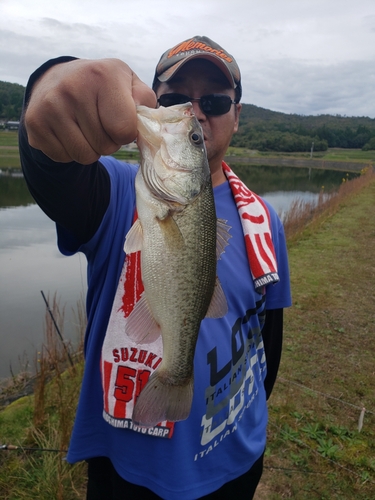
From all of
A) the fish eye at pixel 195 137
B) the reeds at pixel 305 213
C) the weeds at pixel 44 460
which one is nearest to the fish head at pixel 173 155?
the fish eye at pixel 195 137

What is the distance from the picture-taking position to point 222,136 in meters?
2.14

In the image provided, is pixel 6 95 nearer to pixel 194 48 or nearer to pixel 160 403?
pixel 194 48

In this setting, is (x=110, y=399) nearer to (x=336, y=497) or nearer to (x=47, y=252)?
(x=336, y=497)

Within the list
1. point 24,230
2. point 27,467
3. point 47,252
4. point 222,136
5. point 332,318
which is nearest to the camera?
point 222,136

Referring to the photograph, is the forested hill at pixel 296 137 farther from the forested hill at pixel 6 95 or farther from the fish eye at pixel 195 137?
the fish eye at pixel 195 137

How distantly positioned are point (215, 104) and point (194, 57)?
0.84 feet

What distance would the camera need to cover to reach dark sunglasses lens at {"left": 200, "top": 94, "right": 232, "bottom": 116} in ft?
6.70

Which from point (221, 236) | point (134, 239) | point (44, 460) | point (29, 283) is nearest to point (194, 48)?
point (221, 236)

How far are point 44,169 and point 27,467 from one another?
8.05ft

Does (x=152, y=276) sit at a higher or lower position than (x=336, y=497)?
higher

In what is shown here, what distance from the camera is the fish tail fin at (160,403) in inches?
53.2

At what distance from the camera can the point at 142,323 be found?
138 cm

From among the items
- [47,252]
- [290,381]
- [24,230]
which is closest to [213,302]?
[290,381]

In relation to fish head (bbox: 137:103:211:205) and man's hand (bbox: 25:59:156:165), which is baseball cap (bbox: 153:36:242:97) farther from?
man's hand (bbox: 25:59:156:165)
